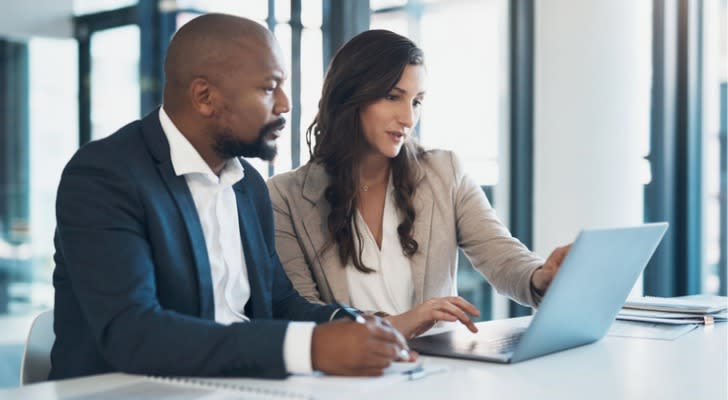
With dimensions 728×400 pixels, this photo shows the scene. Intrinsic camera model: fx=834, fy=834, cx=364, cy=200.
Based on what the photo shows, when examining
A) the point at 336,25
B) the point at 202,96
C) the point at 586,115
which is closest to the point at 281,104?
the point at 202,96

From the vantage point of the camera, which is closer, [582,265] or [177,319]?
[177,319]

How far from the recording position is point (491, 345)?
1.58 metres

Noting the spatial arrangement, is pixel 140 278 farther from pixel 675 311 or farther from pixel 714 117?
pixel 714 117

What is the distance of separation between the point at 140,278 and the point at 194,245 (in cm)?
19

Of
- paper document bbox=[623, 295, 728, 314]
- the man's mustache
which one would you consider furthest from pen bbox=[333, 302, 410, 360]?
paper document bbox=[623, 295, 728, 314]

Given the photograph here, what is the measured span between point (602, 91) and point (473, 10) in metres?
0.77

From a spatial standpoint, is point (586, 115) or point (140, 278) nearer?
point (140, 278)

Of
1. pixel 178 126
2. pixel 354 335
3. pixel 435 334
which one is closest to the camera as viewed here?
pixel 354 335

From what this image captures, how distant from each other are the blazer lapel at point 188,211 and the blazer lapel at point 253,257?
0.49 ft

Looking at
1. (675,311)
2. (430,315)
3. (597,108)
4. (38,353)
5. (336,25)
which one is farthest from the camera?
(597,108)

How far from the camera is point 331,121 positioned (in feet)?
7.82

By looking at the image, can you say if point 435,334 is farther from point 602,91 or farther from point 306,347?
point 602,91

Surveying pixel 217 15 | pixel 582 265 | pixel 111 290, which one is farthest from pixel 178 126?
pixel 582 265

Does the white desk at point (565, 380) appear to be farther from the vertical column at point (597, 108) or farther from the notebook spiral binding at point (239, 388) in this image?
the vertical column at point (597, 108)
